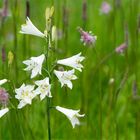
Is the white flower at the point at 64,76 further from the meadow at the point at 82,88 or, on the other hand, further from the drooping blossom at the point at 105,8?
the drooping blossom at the point at 105,8

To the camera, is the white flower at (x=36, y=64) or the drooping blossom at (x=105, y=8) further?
the drooping blossom at (x=105, y=8)

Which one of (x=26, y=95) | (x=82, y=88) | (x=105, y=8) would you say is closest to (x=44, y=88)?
(x=26, y=95)

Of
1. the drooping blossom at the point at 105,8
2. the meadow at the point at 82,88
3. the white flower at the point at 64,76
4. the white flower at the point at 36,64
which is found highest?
→ the drooping blossom at the point at 105,8

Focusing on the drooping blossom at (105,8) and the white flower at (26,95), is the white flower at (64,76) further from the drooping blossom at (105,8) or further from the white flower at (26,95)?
the drooping blossom at (105,8)

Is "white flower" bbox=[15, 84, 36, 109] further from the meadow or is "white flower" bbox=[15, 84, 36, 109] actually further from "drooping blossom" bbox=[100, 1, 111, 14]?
"drooping blossom" bbox=[100, 1, 111, 14]

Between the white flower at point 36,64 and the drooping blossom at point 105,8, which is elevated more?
the drooping blossom at point 105,8

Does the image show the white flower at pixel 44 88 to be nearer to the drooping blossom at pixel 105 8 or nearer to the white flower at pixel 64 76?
the white flower at pixel 64 76

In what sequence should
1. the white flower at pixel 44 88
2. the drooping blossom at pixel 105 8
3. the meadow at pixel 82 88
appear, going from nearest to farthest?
the white flower at pixel 44 88
the meadow at pixel 82 88
the drooping blossom at pixel 105 8

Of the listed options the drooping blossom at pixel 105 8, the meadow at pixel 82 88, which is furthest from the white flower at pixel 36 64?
the drooping blossom at pixel 105 8

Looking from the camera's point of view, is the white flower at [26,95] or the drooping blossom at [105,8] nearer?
the white flower at [26,95]

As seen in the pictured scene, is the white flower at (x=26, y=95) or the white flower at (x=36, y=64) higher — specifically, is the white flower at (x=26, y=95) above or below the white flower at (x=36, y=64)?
below

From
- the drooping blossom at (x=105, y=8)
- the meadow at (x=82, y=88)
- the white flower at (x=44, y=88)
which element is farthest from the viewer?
the drooping blossom at (x=105, y=8)

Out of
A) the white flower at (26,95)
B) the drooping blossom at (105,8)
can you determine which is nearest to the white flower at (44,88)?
the white flower at (26,95)
